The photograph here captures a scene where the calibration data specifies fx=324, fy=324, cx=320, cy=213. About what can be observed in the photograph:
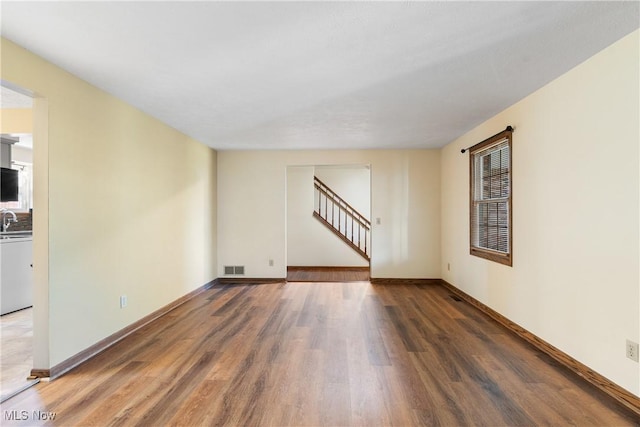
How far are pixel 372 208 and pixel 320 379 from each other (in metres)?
3.86

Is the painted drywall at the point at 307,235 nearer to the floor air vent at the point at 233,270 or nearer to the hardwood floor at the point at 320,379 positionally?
the floor air vent at the point at 233,270

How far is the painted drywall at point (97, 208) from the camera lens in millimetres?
2400

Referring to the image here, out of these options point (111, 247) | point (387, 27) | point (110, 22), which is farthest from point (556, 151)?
point (111, 247)

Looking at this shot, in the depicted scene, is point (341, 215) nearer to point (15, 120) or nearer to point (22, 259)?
point (22, 259)

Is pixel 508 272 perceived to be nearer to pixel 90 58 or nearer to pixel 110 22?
pixel 110 22

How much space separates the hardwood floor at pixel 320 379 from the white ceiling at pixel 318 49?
2333mm

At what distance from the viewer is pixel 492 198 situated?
4000 mm

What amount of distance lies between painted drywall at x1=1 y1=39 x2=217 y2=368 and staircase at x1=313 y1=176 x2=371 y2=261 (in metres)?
4.63

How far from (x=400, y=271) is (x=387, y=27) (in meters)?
4.59

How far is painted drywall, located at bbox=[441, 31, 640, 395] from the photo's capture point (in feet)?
6.88

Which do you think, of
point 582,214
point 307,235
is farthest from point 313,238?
point 582,214

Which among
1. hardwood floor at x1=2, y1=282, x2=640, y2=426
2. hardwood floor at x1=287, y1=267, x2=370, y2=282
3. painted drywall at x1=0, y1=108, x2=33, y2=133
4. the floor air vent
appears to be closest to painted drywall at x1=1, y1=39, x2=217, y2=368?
hardwood floor at x1=2, y1=282, x2=640, y2=426

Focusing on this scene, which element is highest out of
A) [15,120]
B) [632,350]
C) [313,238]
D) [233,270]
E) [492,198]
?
[15,120]

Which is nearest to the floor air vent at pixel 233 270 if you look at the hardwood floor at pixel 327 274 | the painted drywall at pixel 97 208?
the hardwood floor at pixel 327 274
